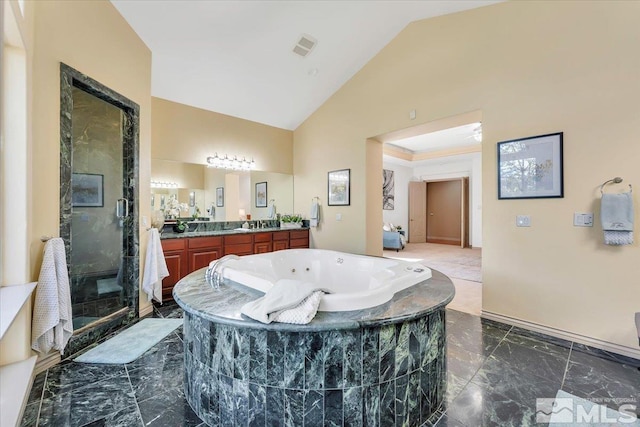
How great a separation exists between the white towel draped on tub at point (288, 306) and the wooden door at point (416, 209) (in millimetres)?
7825

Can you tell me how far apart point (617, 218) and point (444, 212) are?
22.6 ft

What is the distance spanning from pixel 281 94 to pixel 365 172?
1.82 metres

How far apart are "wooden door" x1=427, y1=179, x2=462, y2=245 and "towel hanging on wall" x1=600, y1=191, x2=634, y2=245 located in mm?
6364

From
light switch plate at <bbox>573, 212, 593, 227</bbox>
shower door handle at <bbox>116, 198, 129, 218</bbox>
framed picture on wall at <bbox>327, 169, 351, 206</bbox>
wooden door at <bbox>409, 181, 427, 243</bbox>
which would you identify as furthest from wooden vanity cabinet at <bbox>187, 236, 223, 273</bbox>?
wooden door at <bbox>409, 181, 427, 243</bbox>

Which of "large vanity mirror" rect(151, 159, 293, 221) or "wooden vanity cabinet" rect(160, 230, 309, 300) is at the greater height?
"large vanity mirror" rect(151, 159, 293, 221)

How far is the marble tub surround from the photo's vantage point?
1366 millimetres

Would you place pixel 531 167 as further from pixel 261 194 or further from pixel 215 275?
pixel 261 194

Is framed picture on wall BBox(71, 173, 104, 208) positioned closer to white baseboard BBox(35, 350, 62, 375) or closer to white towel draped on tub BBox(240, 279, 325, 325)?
white baseboard BBox(35, 350, 62, 375)

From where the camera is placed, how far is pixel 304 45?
3445 millimetres

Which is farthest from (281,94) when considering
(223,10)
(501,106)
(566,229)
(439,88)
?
(566,229)

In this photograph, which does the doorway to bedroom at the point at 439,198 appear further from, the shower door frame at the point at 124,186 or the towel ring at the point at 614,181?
the shower door frame at the point at 124,186

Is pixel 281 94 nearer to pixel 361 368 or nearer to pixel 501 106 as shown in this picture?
pixel 501 106

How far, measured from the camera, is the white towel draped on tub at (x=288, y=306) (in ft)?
4.49

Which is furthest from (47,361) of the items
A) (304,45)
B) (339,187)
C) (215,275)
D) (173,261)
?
(304,45)
